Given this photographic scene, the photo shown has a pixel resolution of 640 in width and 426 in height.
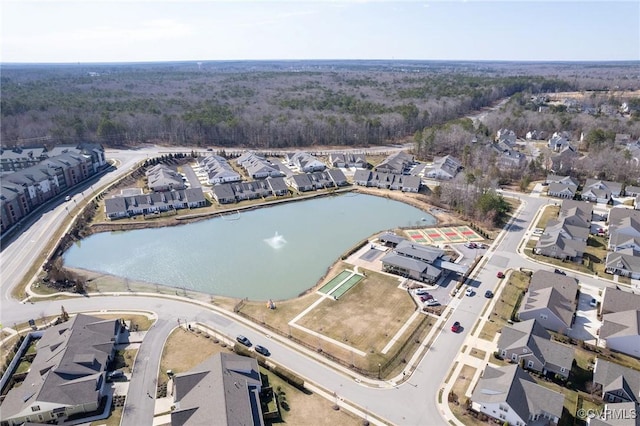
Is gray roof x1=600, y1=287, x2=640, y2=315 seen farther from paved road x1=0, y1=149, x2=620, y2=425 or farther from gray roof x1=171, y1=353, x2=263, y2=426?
gray roof x1=171, y1=353, x2=263, y2=426

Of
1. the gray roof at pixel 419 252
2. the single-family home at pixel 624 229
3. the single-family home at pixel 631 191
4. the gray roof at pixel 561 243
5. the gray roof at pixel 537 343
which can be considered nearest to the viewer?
the gray roof at pixel 537 343

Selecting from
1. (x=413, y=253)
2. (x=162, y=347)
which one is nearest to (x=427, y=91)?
(x=413, y=253)

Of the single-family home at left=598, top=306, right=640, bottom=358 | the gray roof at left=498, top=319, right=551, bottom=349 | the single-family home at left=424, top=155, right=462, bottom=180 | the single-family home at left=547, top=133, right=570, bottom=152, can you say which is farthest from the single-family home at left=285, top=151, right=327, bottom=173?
the single-family home at left=598, top=306, right=640, bottom=358

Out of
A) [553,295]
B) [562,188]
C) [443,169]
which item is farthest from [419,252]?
[562,188]

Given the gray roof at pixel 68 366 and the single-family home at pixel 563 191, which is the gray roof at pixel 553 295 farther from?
the gray roof at pixel 68 366

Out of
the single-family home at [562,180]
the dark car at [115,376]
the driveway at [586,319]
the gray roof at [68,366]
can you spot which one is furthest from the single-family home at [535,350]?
the single-family home at [562,180]
